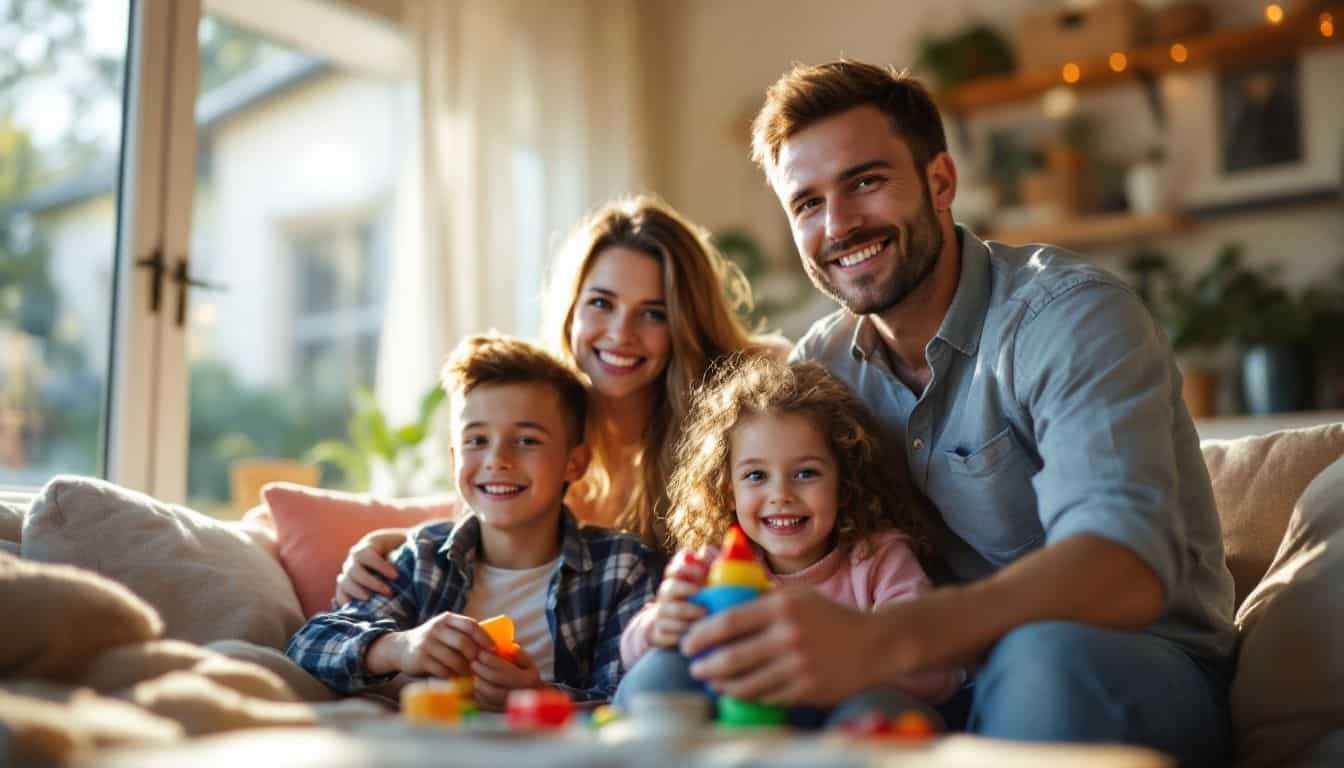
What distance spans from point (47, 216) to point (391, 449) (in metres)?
1.11

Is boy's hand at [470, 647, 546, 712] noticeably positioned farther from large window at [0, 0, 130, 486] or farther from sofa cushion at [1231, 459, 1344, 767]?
large window at [0, 0, 130, 486]

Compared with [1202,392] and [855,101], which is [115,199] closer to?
[855,101]

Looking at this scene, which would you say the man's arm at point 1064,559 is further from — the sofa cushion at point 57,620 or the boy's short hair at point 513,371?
the boy's short hair at point 513,371

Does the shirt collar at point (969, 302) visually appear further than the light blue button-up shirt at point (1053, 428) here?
Yes

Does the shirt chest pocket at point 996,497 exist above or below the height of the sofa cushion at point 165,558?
above

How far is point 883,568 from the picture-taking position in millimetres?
1715

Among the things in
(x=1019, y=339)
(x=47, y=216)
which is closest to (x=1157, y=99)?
(x=1019, y=339)

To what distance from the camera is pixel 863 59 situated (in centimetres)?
450

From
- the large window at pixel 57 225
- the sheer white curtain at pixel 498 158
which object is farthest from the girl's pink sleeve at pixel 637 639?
the sheer white curtain at pixel 498 158

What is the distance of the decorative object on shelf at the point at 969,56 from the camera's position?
13.6ft

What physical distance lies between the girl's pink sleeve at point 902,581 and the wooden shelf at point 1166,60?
266 centimetres

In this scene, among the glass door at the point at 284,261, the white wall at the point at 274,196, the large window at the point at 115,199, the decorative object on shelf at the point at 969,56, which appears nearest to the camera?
the large window at the point at 115,199

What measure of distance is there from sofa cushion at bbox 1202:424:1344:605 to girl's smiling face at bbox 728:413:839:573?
2.28ft

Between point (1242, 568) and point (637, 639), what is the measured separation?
1.01m
